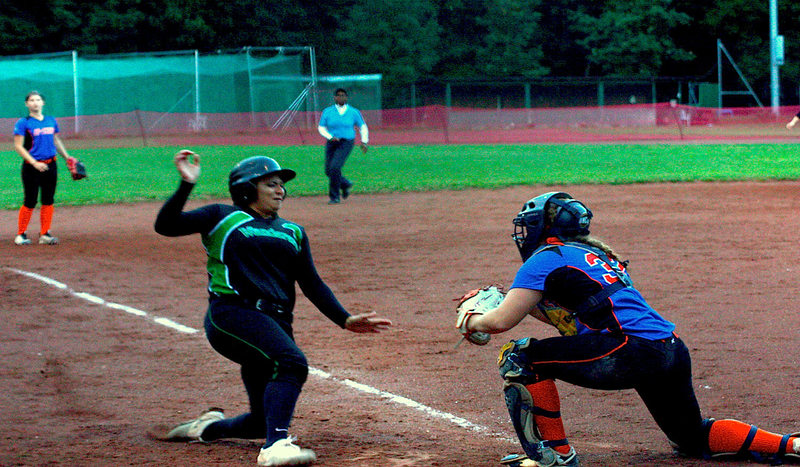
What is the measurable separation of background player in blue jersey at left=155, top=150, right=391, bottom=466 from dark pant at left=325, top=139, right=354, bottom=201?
37.9ft

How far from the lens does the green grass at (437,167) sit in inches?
757

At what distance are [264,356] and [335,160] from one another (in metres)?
11.9

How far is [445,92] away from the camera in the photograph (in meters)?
52.5

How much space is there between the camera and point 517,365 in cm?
433

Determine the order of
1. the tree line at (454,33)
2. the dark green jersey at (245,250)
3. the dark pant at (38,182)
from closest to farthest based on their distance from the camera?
the dark green jersey at (245,250), the dark pant at (38,182), the tree line at (454,33)

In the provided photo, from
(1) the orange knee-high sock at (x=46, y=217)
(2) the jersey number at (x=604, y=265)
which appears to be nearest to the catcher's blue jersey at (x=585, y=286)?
(2) the jersey number at (x=604, y=265)

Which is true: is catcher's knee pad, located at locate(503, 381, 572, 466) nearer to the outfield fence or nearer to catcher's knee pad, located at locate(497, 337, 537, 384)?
catcher's knee pad, located at locate(497, 337, 537, 384)

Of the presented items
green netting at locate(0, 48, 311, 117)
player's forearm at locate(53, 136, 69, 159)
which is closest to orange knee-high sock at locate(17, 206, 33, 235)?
player's forearm at locate(53, 136, 69, 159)

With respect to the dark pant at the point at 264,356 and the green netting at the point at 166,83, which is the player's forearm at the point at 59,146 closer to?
the dark pant at the point at 264,356

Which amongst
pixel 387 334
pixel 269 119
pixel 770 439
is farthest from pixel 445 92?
pixel 770 439

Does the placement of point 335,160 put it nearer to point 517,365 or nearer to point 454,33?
point 517,365

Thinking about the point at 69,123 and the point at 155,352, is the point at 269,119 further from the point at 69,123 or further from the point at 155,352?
the point at 155,352

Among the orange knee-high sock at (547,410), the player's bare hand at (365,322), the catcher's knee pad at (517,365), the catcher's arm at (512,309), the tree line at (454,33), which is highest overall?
the tree line at (454,33)

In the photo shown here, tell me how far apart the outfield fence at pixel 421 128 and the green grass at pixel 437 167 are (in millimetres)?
2994
